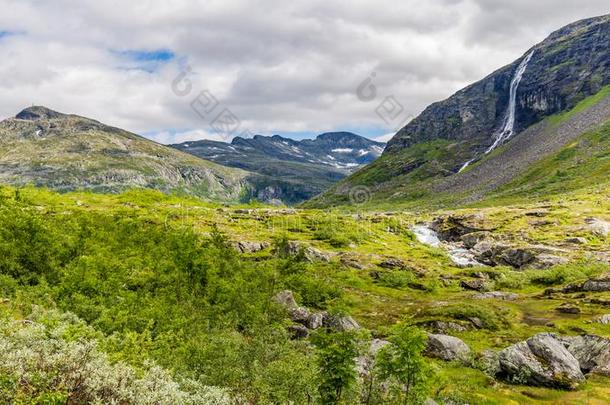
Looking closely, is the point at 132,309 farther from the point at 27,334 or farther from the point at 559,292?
the point at 559,292

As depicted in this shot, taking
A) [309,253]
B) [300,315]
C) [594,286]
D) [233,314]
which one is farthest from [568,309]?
[309,253]

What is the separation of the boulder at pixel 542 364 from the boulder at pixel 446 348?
501 cm

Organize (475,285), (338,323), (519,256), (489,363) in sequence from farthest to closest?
(519,256) → (475,285) → (338,323) → (489,363)

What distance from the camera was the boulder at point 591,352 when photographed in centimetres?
4272

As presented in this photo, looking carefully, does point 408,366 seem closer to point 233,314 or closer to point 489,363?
point 489,363

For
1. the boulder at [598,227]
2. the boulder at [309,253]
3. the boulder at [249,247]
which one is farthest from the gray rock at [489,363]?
the boulder at [598,227]

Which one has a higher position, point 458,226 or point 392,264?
point 458,226

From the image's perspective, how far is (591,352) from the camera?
→ 44844mm

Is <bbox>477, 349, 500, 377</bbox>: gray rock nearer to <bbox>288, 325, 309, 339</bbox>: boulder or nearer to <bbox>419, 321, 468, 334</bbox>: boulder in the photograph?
<bbox>419, 321, 468, 334</bbox>: boulder

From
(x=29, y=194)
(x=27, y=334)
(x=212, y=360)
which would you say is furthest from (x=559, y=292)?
(x=29, y=194)

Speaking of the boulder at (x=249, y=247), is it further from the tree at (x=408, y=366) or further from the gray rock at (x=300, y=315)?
the tree at (x=408, y=366)

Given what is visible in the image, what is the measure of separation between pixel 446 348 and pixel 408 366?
22.6 meters

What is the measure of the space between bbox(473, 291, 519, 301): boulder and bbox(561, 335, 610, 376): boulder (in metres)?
33.5

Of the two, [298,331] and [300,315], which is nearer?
[298,331]
